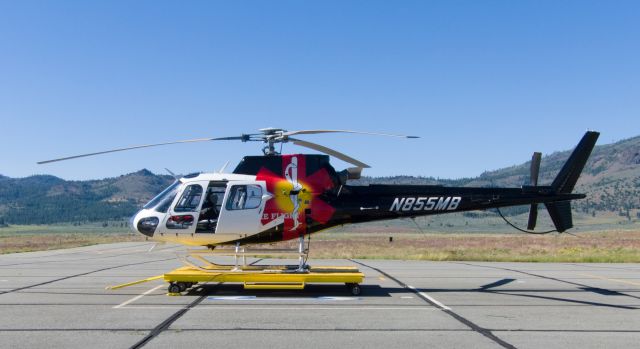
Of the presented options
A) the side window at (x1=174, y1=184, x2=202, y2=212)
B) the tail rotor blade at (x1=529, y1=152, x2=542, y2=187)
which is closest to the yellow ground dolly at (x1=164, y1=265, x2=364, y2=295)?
the side window at (x1=174, y1=184, x2=202, y2=212)

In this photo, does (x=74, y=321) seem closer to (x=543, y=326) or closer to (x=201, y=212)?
(x=201, y=212)

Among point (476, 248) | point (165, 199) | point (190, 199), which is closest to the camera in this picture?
point (190, 199)

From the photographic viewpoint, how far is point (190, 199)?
15.3 meters

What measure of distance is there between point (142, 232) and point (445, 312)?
8.09 meters

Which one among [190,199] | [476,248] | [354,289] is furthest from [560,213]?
[476,248]

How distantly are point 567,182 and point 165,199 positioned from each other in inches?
442

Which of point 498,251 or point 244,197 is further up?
point 244,197

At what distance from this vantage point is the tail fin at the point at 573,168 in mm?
16656

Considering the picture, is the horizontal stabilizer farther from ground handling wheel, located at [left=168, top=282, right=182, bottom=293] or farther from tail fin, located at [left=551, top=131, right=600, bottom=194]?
ground handling wheel, located at [left=168, top=282, right=182, bottom=293]

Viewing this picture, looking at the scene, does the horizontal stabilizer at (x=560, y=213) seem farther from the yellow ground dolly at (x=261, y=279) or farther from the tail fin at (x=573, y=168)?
the yellow ground dolly at (x=261, y=279)

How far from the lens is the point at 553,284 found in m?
17.6

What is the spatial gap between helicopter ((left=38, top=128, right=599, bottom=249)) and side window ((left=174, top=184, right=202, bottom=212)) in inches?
1.0

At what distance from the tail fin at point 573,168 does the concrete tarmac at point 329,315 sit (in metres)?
2.87

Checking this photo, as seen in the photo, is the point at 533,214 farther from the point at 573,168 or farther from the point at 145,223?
the point at 145,223
